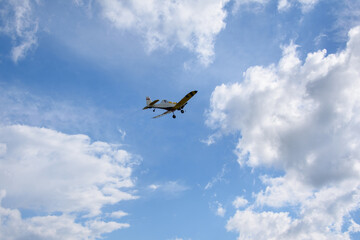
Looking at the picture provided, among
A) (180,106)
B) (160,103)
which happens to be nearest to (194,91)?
(180,106)

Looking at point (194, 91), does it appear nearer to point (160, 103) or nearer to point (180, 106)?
point (180, 106)

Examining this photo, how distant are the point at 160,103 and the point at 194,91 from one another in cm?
993

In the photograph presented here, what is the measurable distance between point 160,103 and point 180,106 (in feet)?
16.7

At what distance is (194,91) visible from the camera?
57406mm

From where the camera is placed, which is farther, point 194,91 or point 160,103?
point 160,103

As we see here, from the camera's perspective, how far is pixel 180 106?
202 feet

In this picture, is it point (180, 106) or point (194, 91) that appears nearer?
point (194, 91)

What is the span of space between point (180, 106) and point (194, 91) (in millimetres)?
6090
